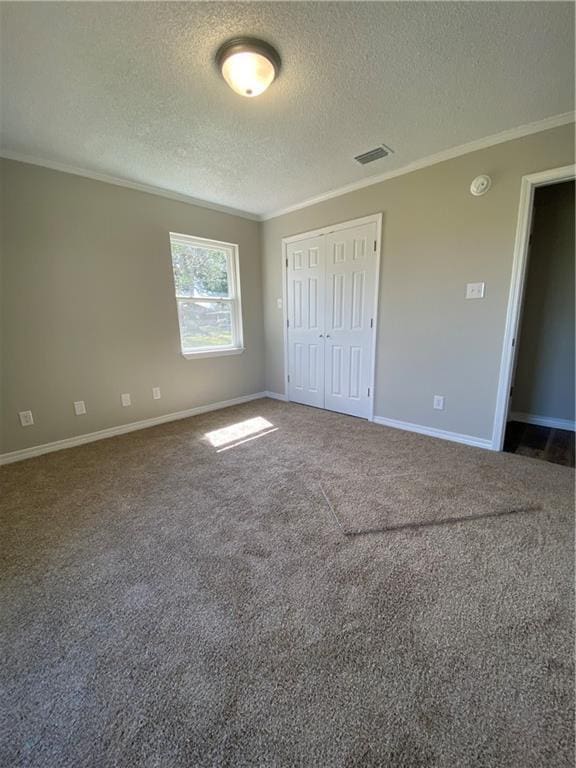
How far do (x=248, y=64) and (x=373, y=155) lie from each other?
141 centimetres

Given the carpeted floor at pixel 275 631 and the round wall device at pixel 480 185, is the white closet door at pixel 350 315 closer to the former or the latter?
the round wall device at pixel 480 185

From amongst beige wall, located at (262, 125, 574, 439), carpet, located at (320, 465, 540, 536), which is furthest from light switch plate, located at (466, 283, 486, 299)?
carpet, located at (320, 465, 540, 536)

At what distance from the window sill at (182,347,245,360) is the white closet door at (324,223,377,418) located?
1265mm

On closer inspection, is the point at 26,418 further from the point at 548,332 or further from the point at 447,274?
the point at 548,332

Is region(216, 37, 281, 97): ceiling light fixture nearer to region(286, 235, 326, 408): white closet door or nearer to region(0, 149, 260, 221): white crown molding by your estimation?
region(0, 149, 260, 221): white crown molding

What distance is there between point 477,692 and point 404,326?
8.87 ft

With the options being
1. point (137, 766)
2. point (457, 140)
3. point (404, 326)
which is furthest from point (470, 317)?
point (137, 766)

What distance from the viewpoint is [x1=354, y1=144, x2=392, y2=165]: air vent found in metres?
2.48

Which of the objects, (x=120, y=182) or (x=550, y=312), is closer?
(x=120, y=182)

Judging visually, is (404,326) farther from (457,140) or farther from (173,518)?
(173,518)

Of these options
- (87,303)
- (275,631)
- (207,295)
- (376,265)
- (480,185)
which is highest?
(480,185)

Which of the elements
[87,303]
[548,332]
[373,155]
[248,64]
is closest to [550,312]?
[548,332]

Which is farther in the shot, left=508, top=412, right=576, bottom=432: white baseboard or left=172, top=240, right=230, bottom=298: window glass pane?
left=172, top=240, right=230, bottom=298: window glass pane

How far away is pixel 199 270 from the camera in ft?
12.2
